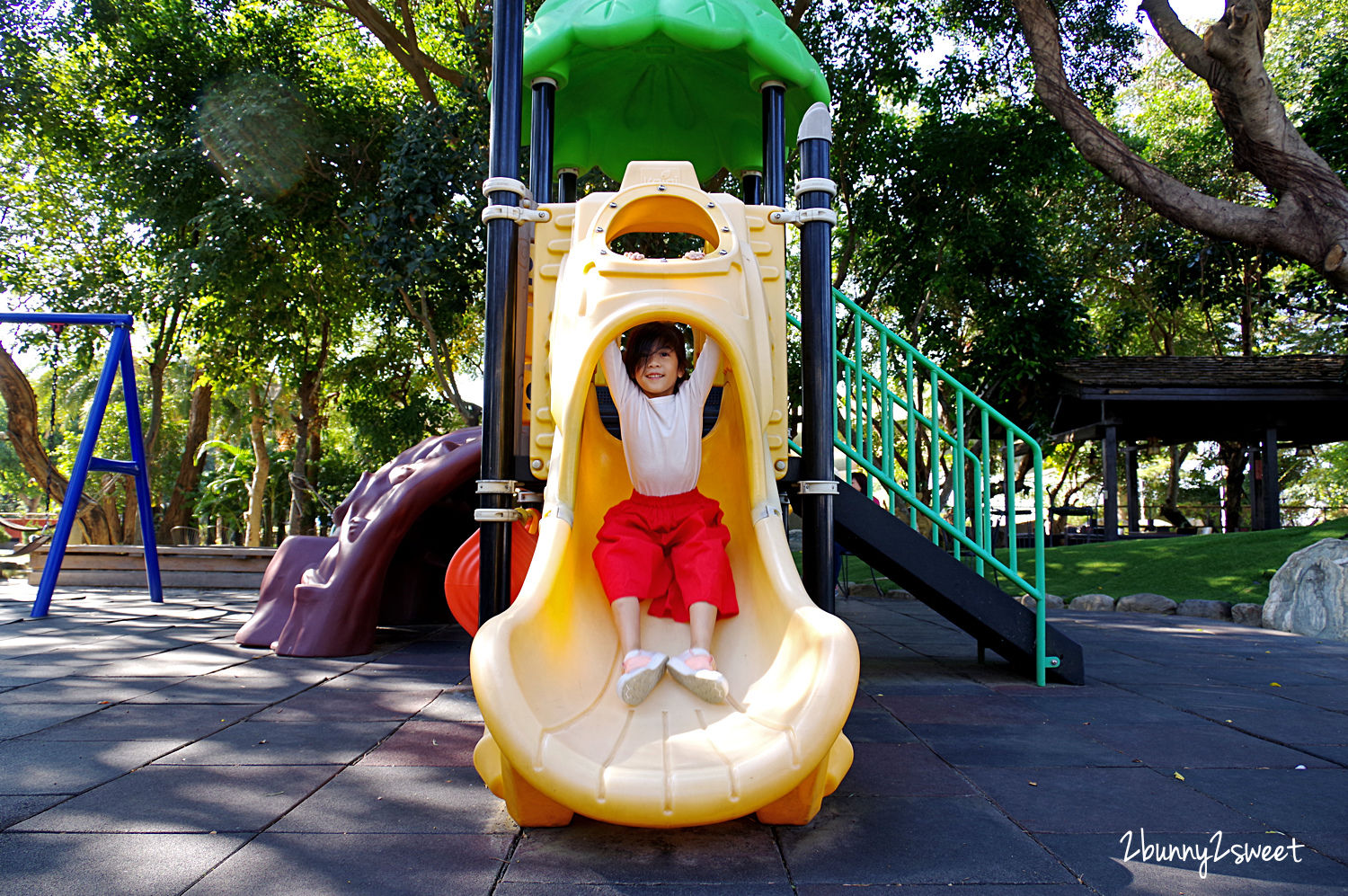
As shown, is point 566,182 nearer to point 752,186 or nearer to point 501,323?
point 752,186

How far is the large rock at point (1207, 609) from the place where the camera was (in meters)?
7.83

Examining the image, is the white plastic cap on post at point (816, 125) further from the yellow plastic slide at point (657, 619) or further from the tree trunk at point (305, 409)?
the tree trunk at point (305, 409)

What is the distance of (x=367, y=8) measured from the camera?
371 inches

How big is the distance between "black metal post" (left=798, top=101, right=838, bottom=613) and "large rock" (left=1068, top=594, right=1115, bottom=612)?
22.0 ft

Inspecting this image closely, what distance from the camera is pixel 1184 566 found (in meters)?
9.41

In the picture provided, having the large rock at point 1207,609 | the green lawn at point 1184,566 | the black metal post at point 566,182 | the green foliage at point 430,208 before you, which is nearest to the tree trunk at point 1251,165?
the green lawn at point 1184,566

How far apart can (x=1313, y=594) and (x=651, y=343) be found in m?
6.73

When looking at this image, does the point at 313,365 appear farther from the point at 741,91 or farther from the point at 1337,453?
the point at 1337,453

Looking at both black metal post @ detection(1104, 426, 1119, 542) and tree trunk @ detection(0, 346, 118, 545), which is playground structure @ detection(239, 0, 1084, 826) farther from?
black metal post @ detection(1104, 426, 1119, 542)

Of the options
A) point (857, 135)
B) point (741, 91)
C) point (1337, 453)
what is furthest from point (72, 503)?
point (1337, 453)

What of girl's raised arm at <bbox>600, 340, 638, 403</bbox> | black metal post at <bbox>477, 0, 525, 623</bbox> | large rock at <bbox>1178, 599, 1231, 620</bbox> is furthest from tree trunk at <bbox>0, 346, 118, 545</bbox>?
large rock at <bbox>1178, 599, 1231, 620</bbox>

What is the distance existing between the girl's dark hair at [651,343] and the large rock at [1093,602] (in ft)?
23.5

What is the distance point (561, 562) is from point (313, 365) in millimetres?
13439

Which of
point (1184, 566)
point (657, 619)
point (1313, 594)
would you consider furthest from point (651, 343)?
point (1184, 566)
